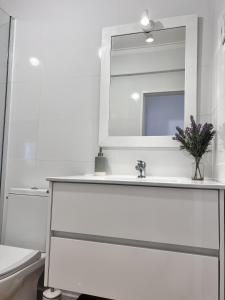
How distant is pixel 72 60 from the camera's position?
1679 mm

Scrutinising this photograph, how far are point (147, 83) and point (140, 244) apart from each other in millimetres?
926

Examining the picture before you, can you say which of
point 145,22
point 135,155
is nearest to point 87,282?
point 135,155

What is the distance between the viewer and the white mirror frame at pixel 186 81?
1410 millimetres

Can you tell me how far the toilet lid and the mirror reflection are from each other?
0.80 meters

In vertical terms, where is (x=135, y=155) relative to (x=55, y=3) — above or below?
below

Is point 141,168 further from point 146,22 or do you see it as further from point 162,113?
point 146,22

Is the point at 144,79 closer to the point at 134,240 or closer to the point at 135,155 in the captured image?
the point at 135,155

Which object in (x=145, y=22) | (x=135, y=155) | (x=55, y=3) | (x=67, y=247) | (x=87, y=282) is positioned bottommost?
(x=87, y=282)

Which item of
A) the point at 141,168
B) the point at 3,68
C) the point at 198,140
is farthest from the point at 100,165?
the point at 3,68

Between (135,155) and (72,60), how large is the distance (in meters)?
0.77

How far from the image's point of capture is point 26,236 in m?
1.50

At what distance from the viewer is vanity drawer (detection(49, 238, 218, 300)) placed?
3.02 feet

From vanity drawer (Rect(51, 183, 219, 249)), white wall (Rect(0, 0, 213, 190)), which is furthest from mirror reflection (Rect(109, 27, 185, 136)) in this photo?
vanity drawer (Rect(51, 183, 219, 249))

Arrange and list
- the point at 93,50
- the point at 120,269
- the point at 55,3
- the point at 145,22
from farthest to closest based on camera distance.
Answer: the point at 55,3, the point at 93,50, the point at 145,22, the point at 120,269
